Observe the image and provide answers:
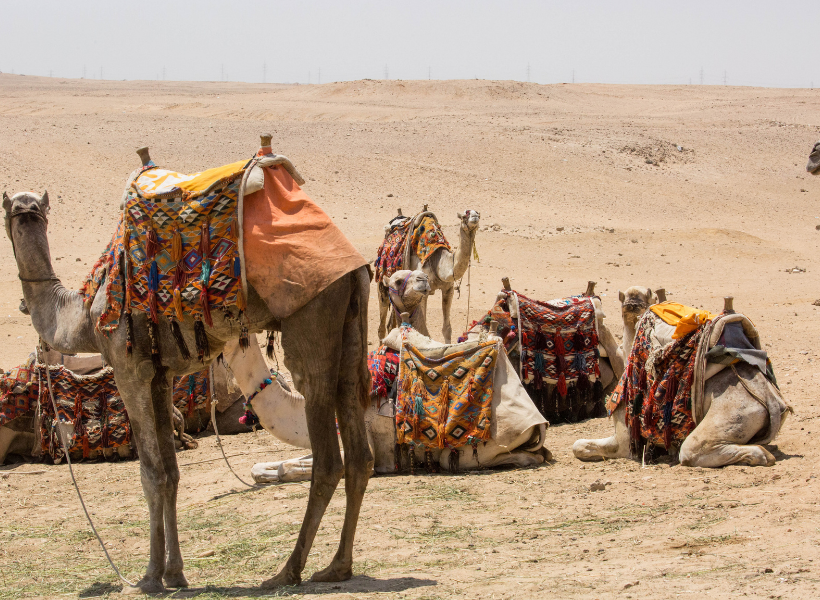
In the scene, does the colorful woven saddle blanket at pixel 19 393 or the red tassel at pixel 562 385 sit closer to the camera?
the colorful woven saddle blanket at pixel 19 393

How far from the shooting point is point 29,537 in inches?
269

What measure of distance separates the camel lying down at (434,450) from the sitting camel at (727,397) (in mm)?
894

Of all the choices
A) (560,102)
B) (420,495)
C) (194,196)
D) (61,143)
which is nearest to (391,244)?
(420,495)

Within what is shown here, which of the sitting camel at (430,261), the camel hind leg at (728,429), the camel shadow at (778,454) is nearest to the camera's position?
the camel hind leg at (728,429)

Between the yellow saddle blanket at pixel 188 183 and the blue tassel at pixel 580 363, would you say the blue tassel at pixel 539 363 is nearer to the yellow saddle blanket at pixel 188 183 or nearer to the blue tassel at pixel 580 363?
the blue tassel at pixel 580 363

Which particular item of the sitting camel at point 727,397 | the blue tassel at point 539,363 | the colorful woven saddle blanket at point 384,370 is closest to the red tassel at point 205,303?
the colorful woven saddle blanket at point 384,370

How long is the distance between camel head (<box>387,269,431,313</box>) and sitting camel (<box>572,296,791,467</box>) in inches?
92.5

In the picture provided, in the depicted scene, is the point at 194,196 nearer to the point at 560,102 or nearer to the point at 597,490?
the point at 597,490

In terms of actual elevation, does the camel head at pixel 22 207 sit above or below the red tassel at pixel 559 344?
above

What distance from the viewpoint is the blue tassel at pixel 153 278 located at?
5.33m

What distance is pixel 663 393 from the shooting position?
761 cm

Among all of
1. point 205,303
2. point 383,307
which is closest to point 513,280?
point 383,307

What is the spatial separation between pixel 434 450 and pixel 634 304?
2448 millimetres

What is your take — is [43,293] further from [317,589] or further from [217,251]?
[317,589]
